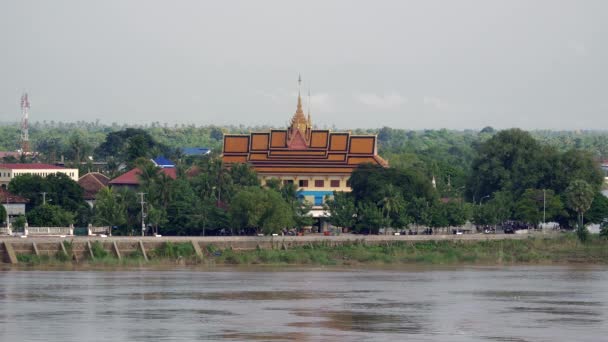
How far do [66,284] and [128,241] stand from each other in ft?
48.5

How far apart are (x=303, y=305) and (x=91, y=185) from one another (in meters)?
47.9

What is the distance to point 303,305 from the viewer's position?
232ft

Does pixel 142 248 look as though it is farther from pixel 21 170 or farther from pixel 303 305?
pixel 21 170

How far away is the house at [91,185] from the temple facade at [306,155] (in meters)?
9.88

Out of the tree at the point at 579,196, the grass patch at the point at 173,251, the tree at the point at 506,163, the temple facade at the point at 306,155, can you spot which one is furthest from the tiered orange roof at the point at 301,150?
the grass patch at the point at 173,251

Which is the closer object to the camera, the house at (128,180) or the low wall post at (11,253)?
the low wall post at (11,253)

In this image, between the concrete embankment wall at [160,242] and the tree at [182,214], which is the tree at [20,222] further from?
the tree at [182,214]

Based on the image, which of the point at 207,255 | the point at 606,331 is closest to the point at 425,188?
the point at 207,255

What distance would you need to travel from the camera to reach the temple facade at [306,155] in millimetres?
119812

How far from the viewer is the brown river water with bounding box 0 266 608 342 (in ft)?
198

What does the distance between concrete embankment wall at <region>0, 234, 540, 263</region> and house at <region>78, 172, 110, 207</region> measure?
15358mm

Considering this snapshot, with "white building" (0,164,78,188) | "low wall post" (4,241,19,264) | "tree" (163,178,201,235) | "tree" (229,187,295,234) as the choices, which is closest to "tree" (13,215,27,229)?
"low wall post" (4,241,19,264)

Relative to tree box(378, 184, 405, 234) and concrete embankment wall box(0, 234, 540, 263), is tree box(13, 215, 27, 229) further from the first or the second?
tree box(378, 184, 405, 234)

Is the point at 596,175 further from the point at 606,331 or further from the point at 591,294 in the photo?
the point at 606,331
